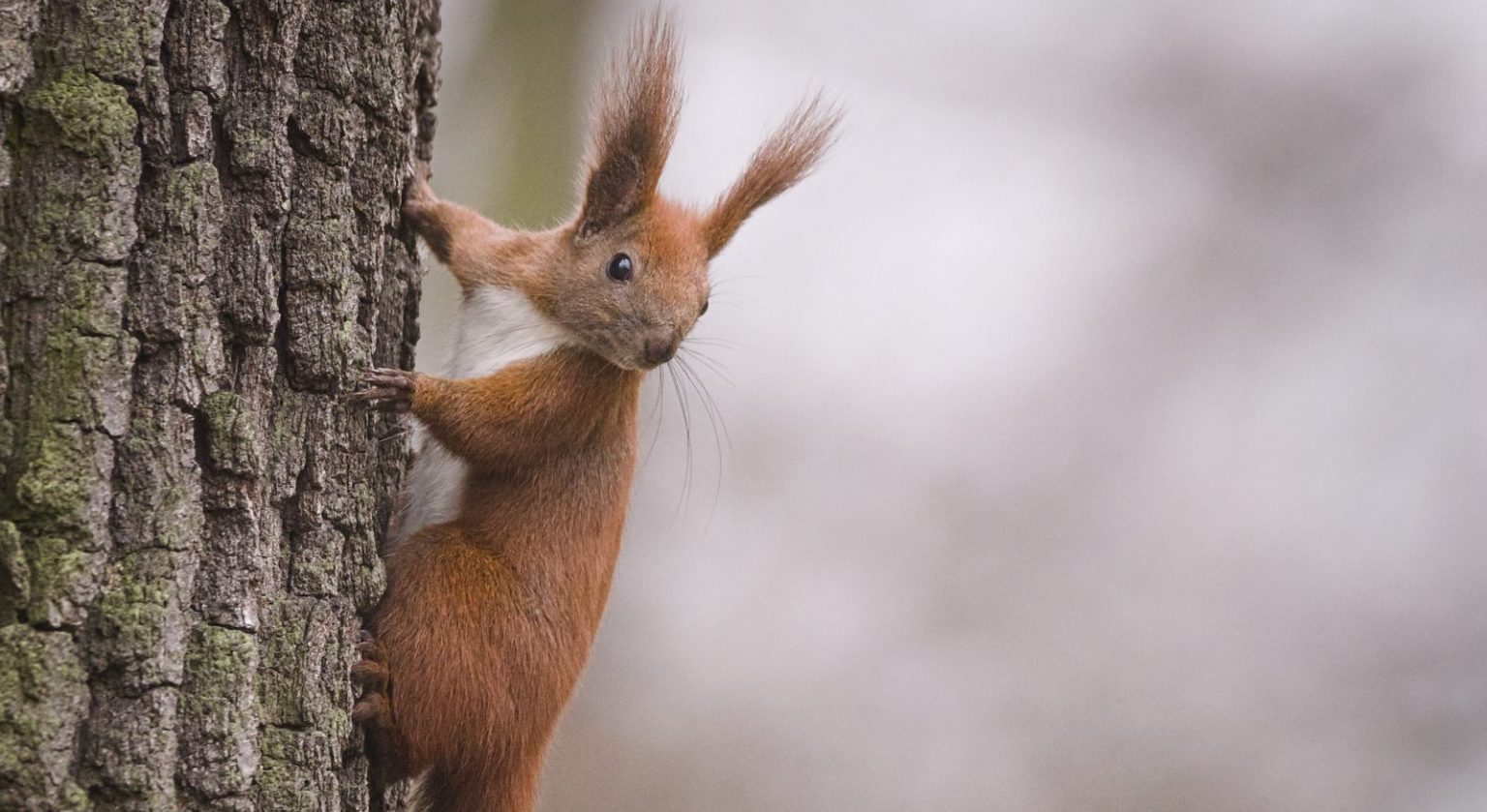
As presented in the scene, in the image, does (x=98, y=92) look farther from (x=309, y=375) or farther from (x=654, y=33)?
(x=654, y=33)

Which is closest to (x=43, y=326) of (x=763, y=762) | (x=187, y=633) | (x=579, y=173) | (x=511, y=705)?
(x=187, y=633)

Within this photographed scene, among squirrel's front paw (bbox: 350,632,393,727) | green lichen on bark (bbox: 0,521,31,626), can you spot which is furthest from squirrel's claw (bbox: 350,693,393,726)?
green lichen on bark (bbox: 0,521,31,626)

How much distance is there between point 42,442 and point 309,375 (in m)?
0.45

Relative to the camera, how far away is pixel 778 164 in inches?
119

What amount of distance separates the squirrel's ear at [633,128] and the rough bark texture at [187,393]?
0.68 m

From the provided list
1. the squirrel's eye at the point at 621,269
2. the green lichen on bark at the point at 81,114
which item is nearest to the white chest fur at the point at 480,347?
the squirrel's eye at the point at 621,269

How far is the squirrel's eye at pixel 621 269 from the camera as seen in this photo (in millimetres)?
2959

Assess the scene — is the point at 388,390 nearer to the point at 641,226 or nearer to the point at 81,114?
the point at 81,114

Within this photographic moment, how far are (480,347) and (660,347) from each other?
0.48m

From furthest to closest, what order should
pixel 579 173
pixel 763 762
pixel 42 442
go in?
1. pixel 763 762
2. pixel 579 173
3. pixel 42 442

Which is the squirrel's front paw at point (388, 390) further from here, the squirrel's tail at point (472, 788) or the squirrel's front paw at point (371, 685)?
the squirrel's tail at point (472, 788)

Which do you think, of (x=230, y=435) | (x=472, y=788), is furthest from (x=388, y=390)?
(x=472, y=788)

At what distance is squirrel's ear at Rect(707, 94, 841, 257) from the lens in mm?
3008

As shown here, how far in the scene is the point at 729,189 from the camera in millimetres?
3123
